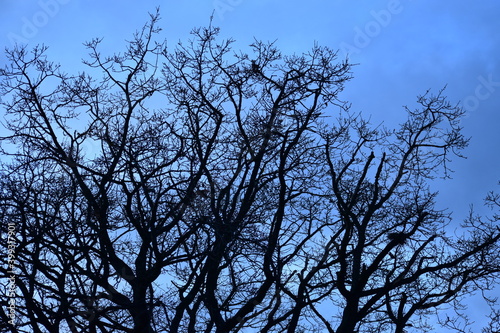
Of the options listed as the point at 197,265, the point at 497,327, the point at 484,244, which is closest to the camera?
the point at 197,265

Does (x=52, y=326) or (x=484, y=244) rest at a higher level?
(x=484, y=244)

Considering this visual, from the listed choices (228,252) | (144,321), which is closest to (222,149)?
(228,252)

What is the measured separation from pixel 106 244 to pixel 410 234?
18.2ft

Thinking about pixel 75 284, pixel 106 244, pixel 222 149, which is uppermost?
pixel 222 149

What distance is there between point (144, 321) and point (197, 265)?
133 centimetres

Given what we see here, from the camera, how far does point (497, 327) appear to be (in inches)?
520

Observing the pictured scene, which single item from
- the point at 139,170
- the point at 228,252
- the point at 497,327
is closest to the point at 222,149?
the point at 139,170

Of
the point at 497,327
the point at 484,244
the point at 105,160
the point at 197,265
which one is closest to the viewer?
the point at 197,265

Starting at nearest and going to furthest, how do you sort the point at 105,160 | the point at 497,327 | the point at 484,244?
the point at 484,244, the point at 105,160, the point at 497,327

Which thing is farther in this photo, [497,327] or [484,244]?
[497,327]

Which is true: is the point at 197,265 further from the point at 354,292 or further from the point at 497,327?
the point at 497,327

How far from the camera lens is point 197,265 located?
10.7 meters

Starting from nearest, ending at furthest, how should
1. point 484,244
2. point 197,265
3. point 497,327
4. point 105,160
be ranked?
point 197,265
point 484,244
point 105,160
point 497,327

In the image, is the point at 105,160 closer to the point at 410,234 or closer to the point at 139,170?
the point at 139,170
